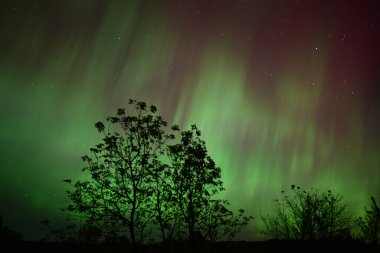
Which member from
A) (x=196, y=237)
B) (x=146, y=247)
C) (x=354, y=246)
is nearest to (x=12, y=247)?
(x=146, y=247)

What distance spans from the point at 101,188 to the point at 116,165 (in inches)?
67.4

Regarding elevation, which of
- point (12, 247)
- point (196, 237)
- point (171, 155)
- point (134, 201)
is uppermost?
point (171, 155)

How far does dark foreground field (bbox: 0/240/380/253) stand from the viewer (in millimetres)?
23498

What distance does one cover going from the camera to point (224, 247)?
27.2 m

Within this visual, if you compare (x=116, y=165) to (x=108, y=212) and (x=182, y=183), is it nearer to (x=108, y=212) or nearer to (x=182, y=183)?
(x=108, y=212)

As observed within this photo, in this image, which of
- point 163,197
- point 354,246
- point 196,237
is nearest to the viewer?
point 163,197

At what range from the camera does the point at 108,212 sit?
18.7 metres

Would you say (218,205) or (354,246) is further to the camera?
(354,246)

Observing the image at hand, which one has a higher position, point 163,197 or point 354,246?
point 163,197

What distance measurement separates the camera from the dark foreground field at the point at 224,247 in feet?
77.1

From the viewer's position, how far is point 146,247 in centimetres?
2555

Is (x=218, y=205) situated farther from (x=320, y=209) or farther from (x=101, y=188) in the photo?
(x=320, y=209)

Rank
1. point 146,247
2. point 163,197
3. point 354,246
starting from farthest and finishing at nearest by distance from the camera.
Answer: point 354,246 < point 146,247 < point 163,197

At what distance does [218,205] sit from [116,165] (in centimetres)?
748
